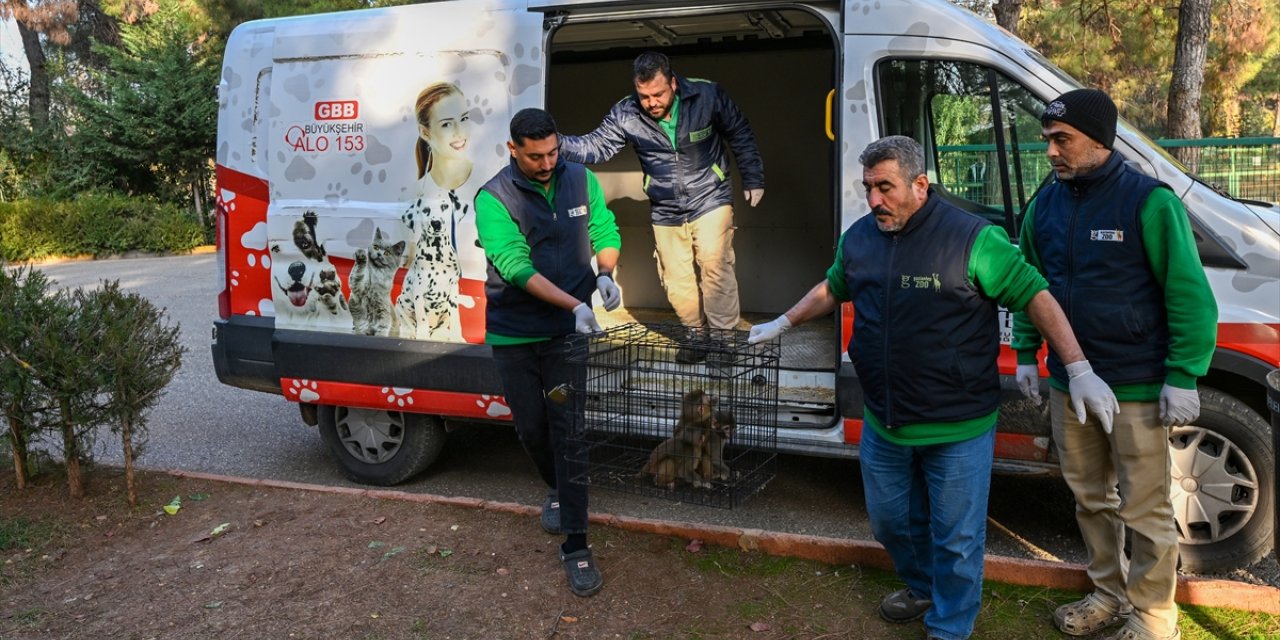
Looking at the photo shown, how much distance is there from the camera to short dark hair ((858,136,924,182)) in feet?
9.95

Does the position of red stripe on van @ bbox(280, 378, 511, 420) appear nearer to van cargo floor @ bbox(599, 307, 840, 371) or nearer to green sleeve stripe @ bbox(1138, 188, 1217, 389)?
van cargo floor @ bbox(599, 307, 840, 371)

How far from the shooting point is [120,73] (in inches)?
882

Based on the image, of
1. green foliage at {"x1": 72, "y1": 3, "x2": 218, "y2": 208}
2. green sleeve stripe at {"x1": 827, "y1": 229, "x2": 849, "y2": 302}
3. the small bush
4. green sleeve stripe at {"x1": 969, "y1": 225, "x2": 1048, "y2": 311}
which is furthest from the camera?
green foliage at {"x1": 72, "y1": 3, "x2": 218, "y2": 208}

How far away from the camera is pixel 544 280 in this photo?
3777 mm

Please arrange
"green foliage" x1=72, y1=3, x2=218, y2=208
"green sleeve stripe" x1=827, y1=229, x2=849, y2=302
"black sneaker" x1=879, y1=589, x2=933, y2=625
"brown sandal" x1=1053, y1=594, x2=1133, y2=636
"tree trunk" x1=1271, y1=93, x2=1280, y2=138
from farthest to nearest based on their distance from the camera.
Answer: "tree trunk" x1=1271, y1=93, x2=1280, y2=138, "green foliage" x1=72, y1=3, x2=218, y2=208, "black sneaker" x1=879, y1=589, x2=933, y2=625, "brown sandal" x1=1053, y1=594, x2=1133, y2=636, "green sleeve stripe" x1=827, y1=229, x2=849, y2=302

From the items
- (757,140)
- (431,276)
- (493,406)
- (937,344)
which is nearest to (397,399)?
(493,406)

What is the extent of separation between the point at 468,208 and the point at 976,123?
8.16ft

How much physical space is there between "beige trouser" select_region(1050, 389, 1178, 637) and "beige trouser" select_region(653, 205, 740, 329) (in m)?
2.53

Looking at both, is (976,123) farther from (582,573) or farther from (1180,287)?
(582,573)

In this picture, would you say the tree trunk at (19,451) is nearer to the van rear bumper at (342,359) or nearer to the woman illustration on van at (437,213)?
the van rear bumper at (342,359)

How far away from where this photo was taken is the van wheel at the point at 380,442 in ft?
17.9

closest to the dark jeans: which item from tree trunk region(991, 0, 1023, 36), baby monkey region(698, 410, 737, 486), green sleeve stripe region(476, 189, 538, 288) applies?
green sleeve stripe region(476, 189, 538, 288)

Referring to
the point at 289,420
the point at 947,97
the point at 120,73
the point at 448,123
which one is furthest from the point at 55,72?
the point at 947,97

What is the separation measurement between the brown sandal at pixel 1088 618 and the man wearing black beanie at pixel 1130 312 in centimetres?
8
